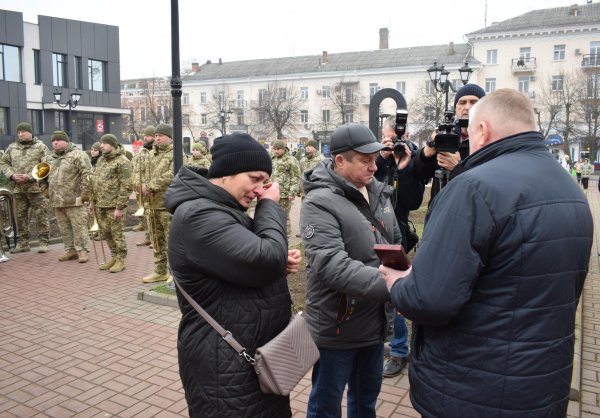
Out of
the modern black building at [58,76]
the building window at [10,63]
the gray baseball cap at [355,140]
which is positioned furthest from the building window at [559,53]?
the gray baseball cap at [355,140]

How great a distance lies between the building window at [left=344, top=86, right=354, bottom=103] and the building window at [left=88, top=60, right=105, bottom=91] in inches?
1079

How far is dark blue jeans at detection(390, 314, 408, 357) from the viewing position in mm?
4418

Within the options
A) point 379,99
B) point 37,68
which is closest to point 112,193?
point 379,99

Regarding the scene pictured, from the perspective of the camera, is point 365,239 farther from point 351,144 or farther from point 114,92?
point 114,92

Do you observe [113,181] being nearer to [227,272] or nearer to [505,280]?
[227,272]

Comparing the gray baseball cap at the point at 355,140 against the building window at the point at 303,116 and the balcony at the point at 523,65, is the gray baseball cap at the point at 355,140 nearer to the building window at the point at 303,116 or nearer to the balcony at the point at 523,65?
the balcony at the point at 523,65

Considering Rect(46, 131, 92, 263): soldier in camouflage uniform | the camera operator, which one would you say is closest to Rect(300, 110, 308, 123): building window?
Rect(46, 131, 92, 263): soldier in camouflage uniform

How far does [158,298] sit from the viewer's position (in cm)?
678

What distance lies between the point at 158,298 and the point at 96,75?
128 ft

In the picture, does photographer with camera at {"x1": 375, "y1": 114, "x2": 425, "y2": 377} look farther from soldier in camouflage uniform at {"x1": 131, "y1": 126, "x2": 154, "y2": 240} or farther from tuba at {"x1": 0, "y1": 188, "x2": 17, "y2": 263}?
tuba at {"x1": 0, "y1": 188, "x2": 17, "y2": 263}

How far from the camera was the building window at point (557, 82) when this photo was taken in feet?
168

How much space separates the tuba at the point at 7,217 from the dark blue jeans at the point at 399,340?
7334 mm

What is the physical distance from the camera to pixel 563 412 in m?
2.04

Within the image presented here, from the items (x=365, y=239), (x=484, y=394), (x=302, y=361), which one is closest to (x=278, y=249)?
(x=302, y=361)
